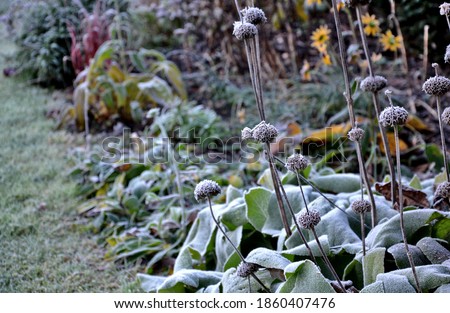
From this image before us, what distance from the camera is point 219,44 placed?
3.39 m

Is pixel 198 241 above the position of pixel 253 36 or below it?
below

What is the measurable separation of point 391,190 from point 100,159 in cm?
128

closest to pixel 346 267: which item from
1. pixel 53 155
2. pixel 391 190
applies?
pixel 391 190

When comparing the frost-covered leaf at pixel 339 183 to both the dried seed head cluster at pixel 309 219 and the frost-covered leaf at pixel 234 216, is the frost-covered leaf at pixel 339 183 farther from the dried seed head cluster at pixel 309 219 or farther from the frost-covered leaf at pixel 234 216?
the dried seed head cluster at pixel 309 219

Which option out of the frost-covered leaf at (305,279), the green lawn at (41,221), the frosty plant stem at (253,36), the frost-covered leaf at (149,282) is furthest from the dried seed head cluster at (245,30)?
the green lawn at (41,221)

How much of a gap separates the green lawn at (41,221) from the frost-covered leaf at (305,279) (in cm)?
56

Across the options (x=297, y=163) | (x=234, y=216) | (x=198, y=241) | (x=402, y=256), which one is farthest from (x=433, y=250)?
(x=198, y=241)

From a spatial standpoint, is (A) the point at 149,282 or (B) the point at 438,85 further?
(A) the point at 149,282

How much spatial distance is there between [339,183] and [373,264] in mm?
516

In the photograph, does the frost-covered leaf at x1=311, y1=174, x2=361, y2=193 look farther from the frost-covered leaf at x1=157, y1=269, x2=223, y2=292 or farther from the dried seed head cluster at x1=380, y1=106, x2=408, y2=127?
the dried seed head cluster at x1=380, y1=106, x2=408, y2=127

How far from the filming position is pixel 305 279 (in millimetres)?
981

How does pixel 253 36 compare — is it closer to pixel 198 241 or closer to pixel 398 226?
pixel 398 226

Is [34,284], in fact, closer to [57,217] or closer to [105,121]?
[57,217]
